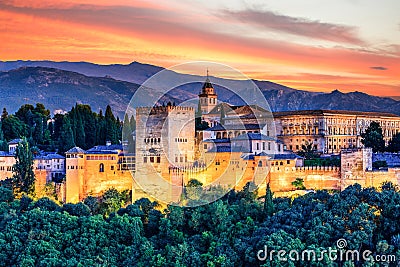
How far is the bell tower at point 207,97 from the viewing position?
3356 centimetres

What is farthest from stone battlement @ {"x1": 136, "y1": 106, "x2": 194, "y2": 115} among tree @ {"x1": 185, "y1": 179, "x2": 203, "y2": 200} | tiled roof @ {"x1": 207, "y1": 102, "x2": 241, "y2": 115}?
tiled roof @ {"x1": 207, "y1": 102, "x2": 241, "y2": 115}

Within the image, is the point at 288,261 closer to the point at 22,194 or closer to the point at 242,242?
Answer: the point at 242,242

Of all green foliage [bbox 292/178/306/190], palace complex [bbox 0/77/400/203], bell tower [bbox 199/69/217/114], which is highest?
bell tower [bbox 199/69/217/114]

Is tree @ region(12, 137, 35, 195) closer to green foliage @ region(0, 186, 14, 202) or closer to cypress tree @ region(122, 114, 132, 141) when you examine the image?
green foliage @ region(0, 186, 14, 202)

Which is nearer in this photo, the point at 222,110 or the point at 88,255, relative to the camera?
the point at 88,255

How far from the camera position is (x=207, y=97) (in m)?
34.2

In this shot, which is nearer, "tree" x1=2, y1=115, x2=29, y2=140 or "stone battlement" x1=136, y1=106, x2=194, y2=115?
"stone battlement" x1=136, y1=106, x2=194, y2=115

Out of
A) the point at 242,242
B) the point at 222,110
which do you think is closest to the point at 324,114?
the point at 222,110

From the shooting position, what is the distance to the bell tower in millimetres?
33562

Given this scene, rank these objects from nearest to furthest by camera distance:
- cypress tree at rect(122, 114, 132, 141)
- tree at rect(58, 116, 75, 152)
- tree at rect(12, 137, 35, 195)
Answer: tree at rect(12, 137, 35, 195) < tree at rect(58, 116, 75, 152) < cypress tree at rect(122, 114, 132, 141)

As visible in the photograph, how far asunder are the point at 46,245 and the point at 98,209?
3943 millimetres

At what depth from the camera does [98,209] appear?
2170 centimetres

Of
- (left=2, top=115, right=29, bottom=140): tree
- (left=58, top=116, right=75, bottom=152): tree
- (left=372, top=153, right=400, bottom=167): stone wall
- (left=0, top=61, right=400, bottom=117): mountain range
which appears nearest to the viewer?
(left=372, top=153, right=400, bottom=167): stone wall

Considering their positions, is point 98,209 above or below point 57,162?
below
